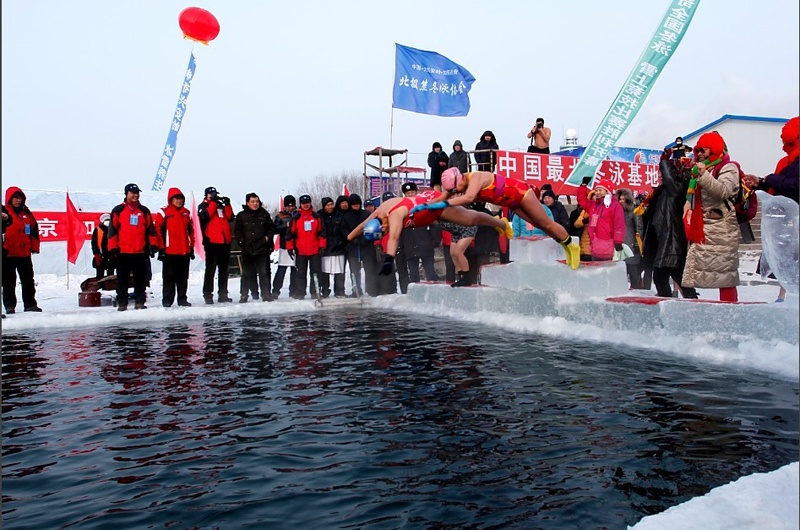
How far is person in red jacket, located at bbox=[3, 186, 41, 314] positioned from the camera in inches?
Result: 454

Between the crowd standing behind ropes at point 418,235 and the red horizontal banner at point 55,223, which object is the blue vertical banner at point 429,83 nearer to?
the crowd standing behind ropes at point 418,235

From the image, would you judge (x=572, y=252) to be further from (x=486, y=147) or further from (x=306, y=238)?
(x=486, y=147)

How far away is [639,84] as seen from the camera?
14.1 metres

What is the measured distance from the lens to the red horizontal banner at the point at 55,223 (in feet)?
57.7

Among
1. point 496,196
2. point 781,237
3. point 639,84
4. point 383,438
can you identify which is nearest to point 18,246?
point 496,196

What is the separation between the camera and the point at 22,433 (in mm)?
4496

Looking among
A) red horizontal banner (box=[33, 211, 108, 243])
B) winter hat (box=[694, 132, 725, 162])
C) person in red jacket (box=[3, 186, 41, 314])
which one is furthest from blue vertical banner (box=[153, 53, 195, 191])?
winter hat (box=[694, 132, 725, 162])

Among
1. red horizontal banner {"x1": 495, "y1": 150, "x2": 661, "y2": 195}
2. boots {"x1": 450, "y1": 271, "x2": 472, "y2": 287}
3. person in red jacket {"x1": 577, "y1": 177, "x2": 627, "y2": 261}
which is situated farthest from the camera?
red horizontal banner {"x1": 495, "y1": 150, "x2": 661, "y2": 195}

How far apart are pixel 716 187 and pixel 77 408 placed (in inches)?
226

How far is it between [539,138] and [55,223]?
13.0 meters

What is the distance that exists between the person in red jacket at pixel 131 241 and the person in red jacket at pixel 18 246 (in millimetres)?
1343

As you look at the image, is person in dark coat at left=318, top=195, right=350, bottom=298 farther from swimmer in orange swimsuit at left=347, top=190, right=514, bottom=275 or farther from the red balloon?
the red balloon

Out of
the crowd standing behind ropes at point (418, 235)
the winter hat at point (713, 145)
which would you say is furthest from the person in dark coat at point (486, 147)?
the winter hat at point (713, 145)

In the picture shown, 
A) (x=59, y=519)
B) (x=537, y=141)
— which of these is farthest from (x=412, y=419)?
(x=537, y=141)
